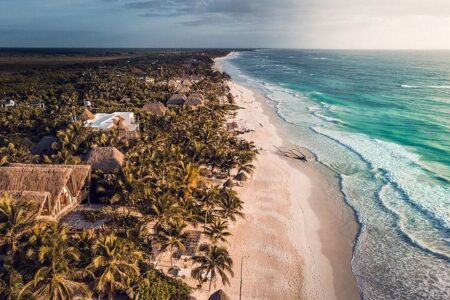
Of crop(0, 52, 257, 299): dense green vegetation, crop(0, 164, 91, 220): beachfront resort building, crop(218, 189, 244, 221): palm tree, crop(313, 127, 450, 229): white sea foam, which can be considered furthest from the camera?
crop(313, 127, 450, 229): white sea foam

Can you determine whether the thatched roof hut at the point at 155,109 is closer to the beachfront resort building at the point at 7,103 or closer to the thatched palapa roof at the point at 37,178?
the beachfront resort building at the point at 7,103

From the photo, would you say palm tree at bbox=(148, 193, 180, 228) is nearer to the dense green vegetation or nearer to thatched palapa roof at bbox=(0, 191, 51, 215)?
the dense green vegetation

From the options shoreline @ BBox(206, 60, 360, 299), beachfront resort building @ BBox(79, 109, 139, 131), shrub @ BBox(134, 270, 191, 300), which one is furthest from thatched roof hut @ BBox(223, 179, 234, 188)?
beachfront resort building @ BBox(79, 109, 139, 131)

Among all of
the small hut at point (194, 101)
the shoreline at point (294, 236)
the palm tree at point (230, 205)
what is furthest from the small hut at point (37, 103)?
the palm tree at point (230, 205)

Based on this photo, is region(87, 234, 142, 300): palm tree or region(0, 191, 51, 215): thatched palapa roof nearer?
region(87, 234, 142, 300): palm tree

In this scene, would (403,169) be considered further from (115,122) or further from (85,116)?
(85,116)

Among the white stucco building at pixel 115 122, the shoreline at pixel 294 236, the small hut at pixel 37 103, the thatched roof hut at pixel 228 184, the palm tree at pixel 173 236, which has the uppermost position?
the white stucco building at pixel 115 122
